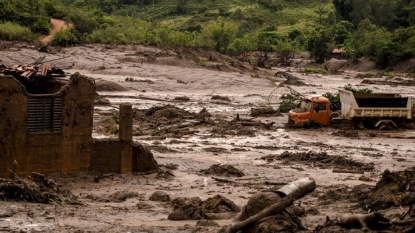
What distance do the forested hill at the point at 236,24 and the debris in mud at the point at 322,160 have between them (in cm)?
4158

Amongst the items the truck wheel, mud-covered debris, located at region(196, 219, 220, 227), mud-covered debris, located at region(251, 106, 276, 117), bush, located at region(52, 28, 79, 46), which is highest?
bush, located at region(52, 28, 79, 46)

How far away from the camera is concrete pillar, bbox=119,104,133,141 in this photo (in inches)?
869

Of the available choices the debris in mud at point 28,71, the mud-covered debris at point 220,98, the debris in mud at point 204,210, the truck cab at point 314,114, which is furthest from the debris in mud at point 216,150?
the mud-covered debris at point 220,98

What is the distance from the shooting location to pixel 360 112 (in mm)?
36062

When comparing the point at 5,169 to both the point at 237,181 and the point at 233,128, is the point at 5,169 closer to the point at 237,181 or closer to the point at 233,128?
the point at 237,181

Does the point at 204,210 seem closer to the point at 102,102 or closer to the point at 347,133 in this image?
the point at 347,133

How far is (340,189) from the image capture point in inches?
787

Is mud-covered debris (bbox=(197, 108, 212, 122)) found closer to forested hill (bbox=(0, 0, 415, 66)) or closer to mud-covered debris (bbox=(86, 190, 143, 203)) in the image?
mud-covered debris (bbox=(86, 190, 143, 203))

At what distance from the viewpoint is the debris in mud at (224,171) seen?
23.5 meters

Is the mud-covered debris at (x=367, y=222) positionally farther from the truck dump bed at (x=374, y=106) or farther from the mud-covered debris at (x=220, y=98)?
the mud-covered debris at (x=220, y=98)

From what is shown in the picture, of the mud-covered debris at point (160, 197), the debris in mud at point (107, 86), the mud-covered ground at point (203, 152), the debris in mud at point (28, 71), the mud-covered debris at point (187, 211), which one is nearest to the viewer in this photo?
the mud-covered ground at point (203, 152)

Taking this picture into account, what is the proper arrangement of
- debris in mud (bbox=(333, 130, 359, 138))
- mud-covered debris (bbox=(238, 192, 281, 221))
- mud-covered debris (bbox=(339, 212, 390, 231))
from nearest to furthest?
mud-covered debris (bbox=(339, 212, 390, 231))
mud-covered debris (bbox=(238, 192, 281, 221))
debris in mud (bbox=(333, 130, 359, 138))

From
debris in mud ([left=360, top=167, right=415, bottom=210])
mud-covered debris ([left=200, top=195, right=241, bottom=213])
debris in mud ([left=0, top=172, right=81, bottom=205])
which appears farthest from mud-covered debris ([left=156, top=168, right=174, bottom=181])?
debris in mud ([left=360, top=167, right=415, bottom=210])

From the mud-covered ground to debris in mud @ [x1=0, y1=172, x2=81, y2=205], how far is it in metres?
0.24
